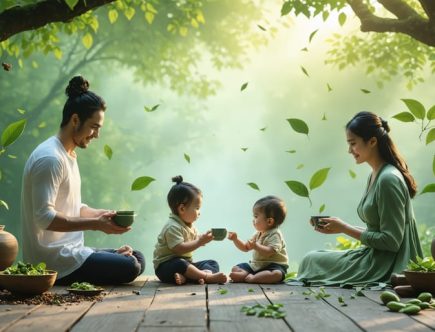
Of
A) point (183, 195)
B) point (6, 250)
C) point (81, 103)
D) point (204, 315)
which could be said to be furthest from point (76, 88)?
point (204, 315)

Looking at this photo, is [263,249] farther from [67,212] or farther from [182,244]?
[67,212]

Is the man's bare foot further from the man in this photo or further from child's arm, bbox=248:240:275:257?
the man

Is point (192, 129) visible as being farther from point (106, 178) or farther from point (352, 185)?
point (106, 178)

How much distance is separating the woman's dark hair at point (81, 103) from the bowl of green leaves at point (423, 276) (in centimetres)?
257

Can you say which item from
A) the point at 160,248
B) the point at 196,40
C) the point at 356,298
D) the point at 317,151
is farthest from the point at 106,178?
the point at 356,298

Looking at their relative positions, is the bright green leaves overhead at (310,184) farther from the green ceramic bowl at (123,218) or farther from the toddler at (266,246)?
the toddler at (266,246)

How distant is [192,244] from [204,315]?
1.76 meters

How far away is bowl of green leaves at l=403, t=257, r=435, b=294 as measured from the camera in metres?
3.49

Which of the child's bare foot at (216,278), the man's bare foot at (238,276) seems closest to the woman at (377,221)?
the man's bare foot at (238,276)

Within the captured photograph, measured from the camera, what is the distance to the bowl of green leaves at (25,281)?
3.42m

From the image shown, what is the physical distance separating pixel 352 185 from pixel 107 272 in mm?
28850

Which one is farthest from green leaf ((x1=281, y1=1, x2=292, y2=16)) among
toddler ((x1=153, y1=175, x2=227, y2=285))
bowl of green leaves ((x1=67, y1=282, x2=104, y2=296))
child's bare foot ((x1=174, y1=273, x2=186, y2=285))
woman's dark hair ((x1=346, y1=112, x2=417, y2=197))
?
bowl of green leaves ((x1=67, y1=282, x2=104, y2=296))

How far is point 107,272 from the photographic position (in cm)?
443

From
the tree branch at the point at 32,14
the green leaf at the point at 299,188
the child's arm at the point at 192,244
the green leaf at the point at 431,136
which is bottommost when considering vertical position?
the child's arm at the point at 192,244
